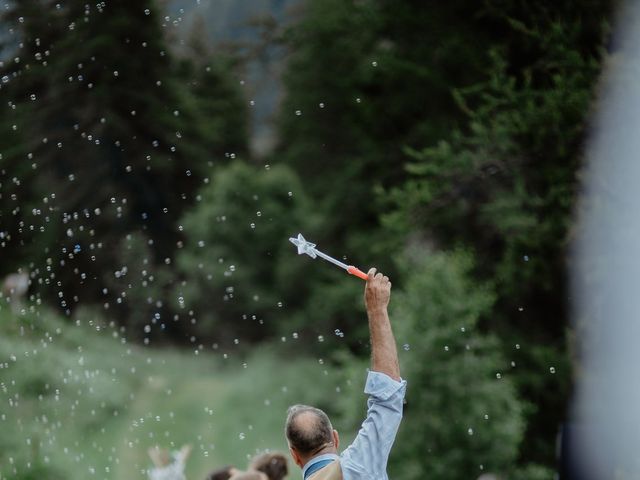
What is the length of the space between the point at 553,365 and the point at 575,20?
4455mm

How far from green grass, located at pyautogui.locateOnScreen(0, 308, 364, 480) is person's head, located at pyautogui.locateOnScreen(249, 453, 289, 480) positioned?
6.20 m

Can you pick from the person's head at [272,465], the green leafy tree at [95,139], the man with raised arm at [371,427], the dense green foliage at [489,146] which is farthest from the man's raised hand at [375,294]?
the green leafy tree at [95,139]

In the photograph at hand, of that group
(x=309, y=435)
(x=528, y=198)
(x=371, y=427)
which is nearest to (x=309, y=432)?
(x=309, y=435)

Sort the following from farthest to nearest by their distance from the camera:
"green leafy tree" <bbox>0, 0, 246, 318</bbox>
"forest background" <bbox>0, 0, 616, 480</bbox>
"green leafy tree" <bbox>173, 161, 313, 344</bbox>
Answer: "green leafy tree" <bbox>0, 0, 246, 318</bbox>
"green leafy tree" <bbox>173, 161, 313, 344</bbox>
"forest background" <bbox>0, 0, 616, 480</bbox>

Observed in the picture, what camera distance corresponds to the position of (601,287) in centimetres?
1102

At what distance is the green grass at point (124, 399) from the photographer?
39.2 feet

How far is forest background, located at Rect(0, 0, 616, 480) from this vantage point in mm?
11312

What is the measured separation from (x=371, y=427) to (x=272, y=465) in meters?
2.05

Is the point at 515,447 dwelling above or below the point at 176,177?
above

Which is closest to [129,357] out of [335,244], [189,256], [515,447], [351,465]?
[189,256]

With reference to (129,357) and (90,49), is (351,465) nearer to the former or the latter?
(129,357)

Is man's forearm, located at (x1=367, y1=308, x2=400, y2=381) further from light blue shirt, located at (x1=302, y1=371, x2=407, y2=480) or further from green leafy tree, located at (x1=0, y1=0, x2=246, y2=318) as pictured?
green leafy tree, located at (x1=0, y1=0, x2=246, y2=318)

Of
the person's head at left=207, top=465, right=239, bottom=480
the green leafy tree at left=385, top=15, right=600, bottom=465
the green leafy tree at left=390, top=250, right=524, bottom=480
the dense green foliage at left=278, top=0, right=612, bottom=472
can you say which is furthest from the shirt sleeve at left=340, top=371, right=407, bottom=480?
the green leafy tree at left=385, top=15, right=600, bottom=465

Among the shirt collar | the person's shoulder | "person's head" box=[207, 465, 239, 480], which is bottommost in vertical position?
"person's head" box=[207, 465, 239, 480]
